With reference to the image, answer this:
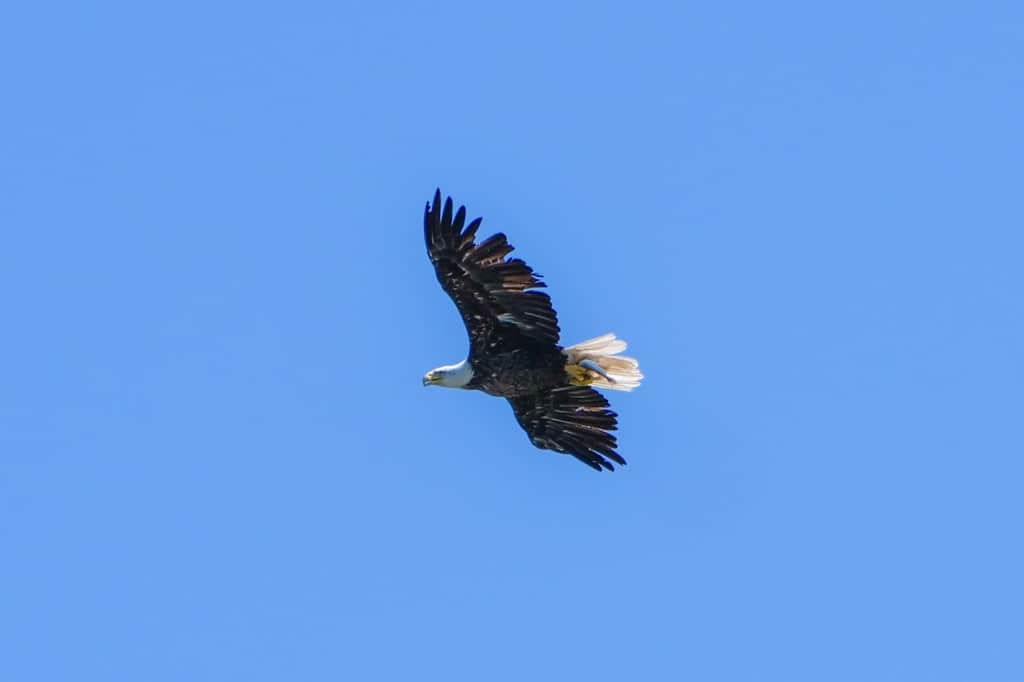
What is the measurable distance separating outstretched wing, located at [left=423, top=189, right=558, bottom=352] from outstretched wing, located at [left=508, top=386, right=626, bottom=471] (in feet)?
3.84

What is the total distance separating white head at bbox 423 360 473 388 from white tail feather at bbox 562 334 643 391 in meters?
1.02

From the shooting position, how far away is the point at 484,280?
758 inches

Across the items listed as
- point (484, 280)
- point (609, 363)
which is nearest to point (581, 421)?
point (609, 363)

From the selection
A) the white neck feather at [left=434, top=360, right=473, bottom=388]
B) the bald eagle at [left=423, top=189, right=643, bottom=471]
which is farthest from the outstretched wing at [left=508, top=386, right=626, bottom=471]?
the white neck feather at [left=434, top=360, right=473, bottom=388]

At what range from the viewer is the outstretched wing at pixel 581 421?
20.7 metres

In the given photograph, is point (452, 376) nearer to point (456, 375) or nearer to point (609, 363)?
point (456, 375)

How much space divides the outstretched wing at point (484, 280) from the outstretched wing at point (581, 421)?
1.17 meters

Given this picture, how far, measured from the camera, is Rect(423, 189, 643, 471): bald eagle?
19156 millimetres

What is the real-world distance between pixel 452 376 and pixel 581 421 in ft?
4.77

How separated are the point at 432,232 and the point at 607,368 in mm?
2487

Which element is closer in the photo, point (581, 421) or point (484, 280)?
point (484, 280)

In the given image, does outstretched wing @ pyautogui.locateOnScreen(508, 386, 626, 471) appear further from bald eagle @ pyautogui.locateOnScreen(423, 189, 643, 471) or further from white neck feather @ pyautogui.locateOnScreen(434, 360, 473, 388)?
white neck feather @ pyautogui.locateOnScreen(434, 360, 473, 388)

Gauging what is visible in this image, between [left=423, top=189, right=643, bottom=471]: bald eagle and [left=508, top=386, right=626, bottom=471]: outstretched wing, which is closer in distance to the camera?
[left=423, top=189, right=643, bottom=471]: bald eagle

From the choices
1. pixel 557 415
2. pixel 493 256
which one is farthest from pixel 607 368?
pixel 493 256
